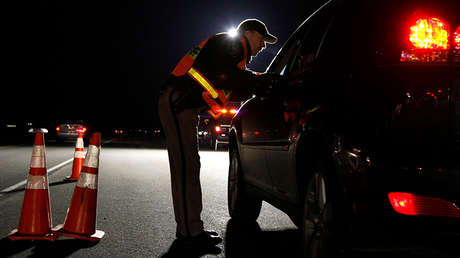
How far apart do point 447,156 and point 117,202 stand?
5.10 m

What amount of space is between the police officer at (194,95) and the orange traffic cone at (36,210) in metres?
1.10

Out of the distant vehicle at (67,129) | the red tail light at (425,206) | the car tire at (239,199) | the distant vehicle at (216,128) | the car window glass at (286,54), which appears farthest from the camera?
the distant vehicle at (67,129)

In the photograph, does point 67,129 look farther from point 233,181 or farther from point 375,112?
point 375,112

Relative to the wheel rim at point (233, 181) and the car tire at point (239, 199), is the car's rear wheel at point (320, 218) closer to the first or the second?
the car tire at point (239, 199)

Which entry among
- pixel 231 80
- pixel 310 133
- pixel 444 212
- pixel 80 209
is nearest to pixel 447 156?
pixel 444 212

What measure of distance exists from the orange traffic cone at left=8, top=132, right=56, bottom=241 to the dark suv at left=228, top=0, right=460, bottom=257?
225 centimetres

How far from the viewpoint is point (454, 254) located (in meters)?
2.24

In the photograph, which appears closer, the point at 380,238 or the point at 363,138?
the point at 380,238

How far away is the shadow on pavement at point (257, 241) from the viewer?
4254 millimetres

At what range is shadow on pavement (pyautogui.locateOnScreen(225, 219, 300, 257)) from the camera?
4254 mm

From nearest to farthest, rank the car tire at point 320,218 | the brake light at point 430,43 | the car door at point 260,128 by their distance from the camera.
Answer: the brake light at point 430,43 → the car tire at point 320,218 → the car door at point 260,128

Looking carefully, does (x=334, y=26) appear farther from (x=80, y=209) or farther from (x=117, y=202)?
(x=117, y=202)

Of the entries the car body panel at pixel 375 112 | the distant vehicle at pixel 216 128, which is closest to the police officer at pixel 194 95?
the car body panel at pixel 375 112

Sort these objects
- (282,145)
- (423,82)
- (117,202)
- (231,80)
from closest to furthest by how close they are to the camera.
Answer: (423,82) < (282,145) < (231,80) < (117,202)
